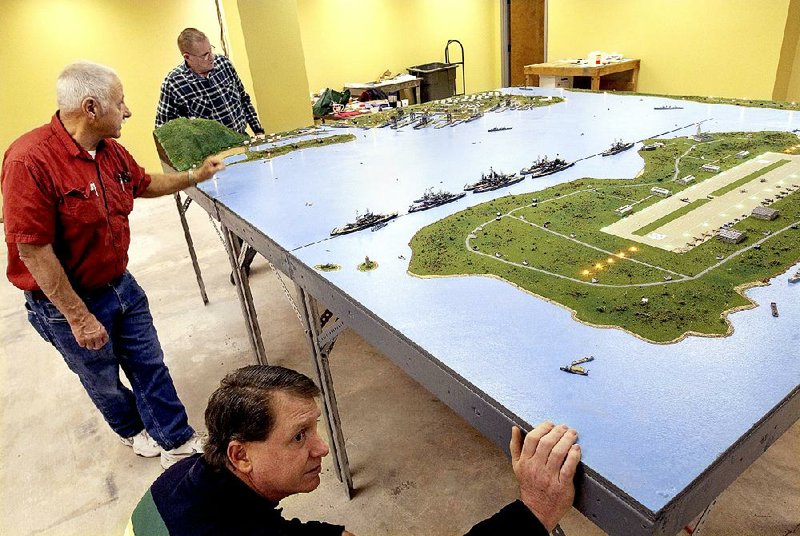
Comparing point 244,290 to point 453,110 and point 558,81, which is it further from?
point 558,81

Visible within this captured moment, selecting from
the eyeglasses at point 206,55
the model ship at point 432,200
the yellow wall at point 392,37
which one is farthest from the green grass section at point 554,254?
the yellow wall at point 392,37

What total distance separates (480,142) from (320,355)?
1.61 meters

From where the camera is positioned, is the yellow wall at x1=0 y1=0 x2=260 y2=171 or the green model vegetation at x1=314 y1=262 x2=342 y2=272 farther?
the yellow wall at x1=0 y1=0 x2=260 y2=171

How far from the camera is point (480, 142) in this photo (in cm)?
306

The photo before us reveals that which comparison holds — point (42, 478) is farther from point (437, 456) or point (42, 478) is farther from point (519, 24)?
point (519, 24)

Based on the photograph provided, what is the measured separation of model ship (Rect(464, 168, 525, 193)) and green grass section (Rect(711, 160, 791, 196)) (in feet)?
2.50

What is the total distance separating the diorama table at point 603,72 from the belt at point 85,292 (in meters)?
5.55

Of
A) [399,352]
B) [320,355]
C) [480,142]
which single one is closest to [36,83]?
[480,142]

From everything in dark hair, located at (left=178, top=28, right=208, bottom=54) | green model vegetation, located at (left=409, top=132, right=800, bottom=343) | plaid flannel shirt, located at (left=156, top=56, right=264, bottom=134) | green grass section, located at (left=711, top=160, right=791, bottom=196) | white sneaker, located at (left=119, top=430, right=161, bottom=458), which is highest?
dark hair, located at (left=178, top=28, right=208, bottom=54)

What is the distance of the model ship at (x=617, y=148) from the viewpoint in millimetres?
2596

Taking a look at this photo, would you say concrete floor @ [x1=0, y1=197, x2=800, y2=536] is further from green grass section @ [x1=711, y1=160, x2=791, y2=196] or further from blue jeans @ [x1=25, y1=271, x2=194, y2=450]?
green grass section @ [x1=711, y1=160, x2=791, y2=196]

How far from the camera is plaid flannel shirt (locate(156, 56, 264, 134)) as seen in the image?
3738 millimetres

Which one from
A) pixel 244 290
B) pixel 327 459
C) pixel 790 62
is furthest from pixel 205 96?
pixel 790 62

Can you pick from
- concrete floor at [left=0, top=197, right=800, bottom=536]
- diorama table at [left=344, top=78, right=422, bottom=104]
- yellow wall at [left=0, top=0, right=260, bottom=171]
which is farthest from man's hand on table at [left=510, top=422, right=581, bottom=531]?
yellow wall at [left=0, top=0, right=260, bottom=171]
